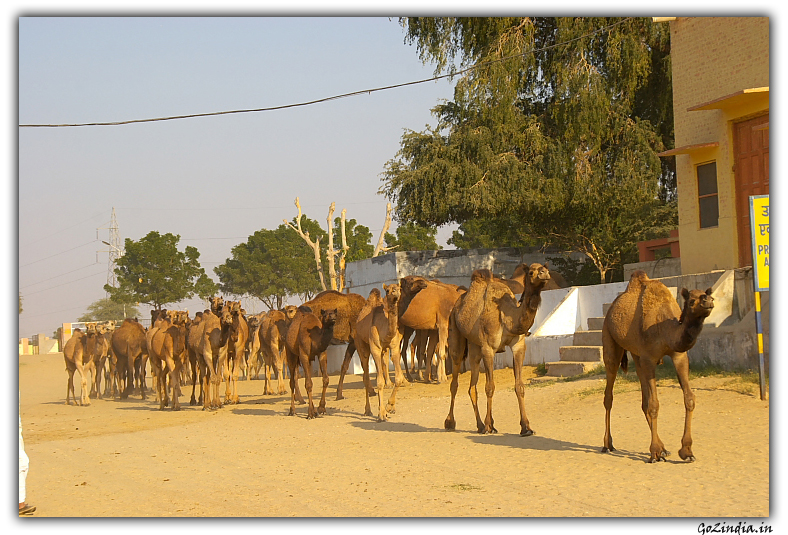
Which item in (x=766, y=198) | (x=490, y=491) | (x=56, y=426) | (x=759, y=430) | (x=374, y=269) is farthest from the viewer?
(x=374, y=269)

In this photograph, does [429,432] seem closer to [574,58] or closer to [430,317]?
[430,317]

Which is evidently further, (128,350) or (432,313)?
(128,350)

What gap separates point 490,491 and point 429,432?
4.76 metres

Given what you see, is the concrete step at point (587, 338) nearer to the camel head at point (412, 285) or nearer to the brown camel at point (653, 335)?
the camel head at point (412, 285)

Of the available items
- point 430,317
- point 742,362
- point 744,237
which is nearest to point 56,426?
point 430,317

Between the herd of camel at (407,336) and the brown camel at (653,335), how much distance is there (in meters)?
0.01

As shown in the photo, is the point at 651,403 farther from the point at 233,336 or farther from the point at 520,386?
the point at 233,336

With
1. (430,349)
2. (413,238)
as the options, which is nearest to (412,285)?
(430,349)

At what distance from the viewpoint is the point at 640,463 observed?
998cm

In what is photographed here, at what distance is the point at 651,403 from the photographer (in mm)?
9977

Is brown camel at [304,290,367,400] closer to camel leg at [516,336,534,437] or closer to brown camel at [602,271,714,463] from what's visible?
camel leg at [516,336,534,437]

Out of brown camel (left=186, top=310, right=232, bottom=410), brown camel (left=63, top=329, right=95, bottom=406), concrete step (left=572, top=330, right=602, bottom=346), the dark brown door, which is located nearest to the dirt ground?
brown camel (left=186, top=310, right=232, bottom=410)

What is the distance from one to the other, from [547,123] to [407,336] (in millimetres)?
9767

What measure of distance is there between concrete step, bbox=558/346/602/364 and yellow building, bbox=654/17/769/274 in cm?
441
